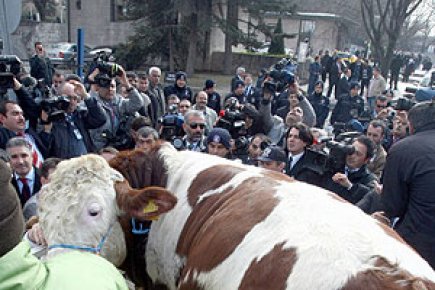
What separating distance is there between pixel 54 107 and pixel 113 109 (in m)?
1.35

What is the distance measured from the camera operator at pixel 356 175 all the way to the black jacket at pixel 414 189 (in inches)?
43.3

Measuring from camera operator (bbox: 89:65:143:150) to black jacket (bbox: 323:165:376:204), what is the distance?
2.67 metres

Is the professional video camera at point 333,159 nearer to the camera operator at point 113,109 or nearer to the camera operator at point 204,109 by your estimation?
the camera operator at point 113,109

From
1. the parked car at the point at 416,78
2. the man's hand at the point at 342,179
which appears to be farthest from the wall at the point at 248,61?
the man's hand at the point at 342,179

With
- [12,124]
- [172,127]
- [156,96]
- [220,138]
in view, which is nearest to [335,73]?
[156,96]

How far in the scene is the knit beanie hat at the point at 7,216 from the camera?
1.22 metres

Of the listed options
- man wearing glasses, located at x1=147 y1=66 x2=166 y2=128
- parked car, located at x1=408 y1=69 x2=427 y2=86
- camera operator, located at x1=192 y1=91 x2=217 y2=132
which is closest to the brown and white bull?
camera operator, located at x1=192 y1=91 x2=217 y2=132

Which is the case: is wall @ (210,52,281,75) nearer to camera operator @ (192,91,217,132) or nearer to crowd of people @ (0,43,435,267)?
crowd of people @ (0,43,435,267)

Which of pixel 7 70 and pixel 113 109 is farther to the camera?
pixel 113 109

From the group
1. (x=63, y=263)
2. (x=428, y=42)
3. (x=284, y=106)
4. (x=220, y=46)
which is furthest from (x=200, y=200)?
(x=428, y=42)

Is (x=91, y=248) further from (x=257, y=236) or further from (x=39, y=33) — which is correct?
(x=39, y=33)

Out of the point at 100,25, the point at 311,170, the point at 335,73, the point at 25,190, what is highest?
the point at 100,25

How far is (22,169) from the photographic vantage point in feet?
13.4

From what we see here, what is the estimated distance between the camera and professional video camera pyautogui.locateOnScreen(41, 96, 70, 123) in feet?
15.9
